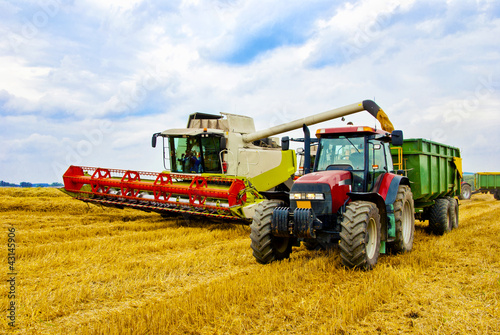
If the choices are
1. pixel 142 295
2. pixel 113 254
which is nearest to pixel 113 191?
pixel 113 254

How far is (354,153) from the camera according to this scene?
606 cm

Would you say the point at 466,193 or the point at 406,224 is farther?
the point at 466,193

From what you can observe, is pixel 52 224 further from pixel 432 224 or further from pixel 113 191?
pixel 432 224

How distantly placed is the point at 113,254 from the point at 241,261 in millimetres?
2086

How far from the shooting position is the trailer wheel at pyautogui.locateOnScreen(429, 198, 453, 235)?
28.5 ft

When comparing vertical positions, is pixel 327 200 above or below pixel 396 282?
above

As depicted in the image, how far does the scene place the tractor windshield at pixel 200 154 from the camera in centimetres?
1125

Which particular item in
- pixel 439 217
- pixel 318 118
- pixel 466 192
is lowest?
pixel 466 192

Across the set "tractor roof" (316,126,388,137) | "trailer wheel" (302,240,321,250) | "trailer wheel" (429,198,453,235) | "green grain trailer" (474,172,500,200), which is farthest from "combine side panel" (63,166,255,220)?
"green grain trailer" (474,172,500,200)

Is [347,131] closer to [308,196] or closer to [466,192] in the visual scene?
[308,196]

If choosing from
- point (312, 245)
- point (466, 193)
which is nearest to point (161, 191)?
point (312, 245)

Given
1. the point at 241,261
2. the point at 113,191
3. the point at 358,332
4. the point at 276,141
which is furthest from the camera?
the point at 276,141

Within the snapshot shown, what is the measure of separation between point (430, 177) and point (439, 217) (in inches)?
35.0

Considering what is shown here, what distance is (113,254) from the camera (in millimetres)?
6465
